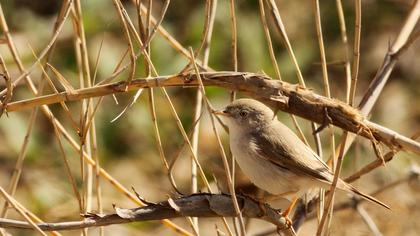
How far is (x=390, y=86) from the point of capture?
8.16m

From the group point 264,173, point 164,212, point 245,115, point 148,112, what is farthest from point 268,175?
point 148,112

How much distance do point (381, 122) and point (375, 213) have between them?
199 centimetres

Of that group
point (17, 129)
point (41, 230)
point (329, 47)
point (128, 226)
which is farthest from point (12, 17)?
point (41, 230)

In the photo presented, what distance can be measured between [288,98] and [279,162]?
1299 millimetres

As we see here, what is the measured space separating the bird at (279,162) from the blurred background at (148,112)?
2.08m

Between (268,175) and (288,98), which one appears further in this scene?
(268,175)

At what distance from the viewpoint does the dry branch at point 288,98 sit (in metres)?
2.33

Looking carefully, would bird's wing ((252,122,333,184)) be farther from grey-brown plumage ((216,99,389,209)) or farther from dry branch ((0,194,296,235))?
dry branch ((0,194,296,235))

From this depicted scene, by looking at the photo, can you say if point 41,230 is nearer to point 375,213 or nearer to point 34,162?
point 375,213

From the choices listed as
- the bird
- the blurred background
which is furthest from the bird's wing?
the blurred background

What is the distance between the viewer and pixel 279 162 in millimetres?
3637

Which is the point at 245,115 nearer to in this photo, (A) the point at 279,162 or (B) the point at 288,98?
(A) the point at 279,162

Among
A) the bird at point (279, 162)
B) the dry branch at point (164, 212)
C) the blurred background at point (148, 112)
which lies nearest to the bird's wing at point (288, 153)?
the bird at point (279, 162)

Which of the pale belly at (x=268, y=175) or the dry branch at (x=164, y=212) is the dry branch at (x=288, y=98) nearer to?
the dry branch at (x=164, y=212)
